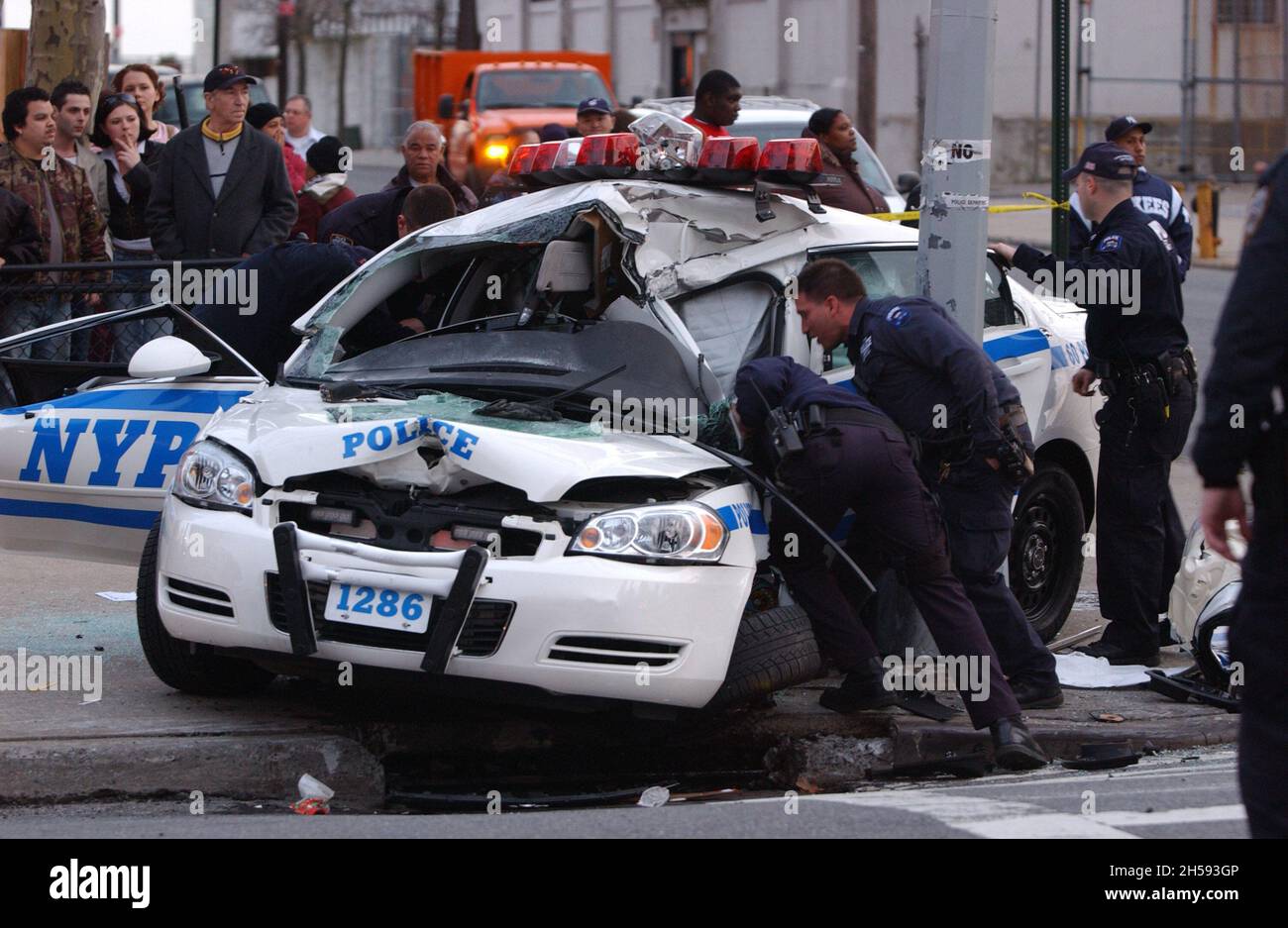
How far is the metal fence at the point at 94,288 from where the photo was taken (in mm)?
8109

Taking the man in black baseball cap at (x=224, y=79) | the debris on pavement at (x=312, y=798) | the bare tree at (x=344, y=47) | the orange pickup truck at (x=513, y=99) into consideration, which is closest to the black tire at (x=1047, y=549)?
the debris on pavement at (x=312, y=798)

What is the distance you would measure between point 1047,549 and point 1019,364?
0.80 m

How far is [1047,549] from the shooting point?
7.40 metres

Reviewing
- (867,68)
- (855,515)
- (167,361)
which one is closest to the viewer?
(855,515)

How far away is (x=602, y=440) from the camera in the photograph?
561 centimetres

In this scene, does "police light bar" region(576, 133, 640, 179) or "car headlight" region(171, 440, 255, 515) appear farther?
"police light bar" region(576, 133, 640, 179)

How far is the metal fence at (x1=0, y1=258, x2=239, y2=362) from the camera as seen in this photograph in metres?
8.11

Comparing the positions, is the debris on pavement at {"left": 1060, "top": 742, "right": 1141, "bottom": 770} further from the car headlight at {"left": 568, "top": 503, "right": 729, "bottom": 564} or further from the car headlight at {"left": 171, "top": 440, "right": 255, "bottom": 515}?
the car headlight at {"left": 171, "top": 440, "right": 255, "bottom": 515}

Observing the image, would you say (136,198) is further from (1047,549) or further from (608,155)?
(1047,549)

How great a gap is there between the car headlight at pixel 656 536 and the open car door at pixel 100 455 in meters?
1.83

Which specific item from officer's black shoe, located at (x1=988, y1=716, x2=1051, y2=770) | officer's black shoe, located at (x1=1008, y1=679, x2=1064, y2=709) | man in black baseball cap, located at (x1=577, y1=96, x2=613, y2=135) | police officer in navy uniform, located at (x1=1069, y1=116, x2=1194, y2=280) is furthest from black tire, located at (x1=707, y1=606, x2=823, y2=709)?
man in black baseball cap, located at (x1=577, y1=96, x2=613, y2=135)

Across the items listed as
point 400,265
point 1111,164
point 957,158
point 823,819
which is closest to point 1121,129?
point 1111,164

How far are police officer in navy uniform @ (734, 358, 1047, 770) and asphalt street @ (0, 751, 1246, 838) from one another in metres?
0.45
